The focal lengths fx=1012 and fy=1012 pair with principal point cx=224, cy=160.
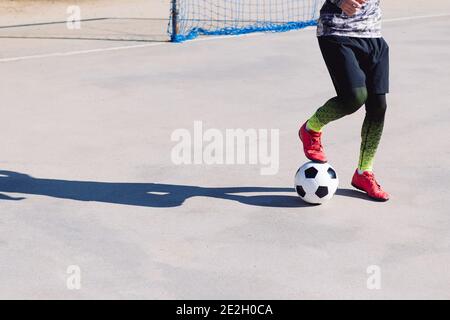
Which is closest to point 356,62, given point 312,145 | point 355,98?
point 355,98

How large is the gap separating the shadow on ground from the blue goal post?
7.16 meters

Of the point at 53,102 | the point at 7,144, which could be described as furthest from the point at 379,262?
the point at 53,102

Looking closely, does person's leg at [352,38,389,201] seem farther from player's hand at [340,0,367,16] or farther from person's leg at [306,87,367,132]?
player's hand at [340,0,367,16]

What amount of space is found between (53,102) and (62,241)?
14.6 ft

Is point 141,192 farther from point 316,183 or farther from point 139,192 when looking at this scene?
point 316,183

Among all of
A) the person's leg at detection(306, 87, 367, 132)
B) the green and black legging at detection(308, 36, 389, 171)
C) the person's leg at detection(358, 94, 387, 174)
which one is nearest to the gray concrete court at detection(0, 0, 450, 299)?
the person's leg at detection(358, 94, 387, 174)

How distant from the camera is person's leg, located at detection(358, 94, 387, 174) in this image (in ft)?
25.7

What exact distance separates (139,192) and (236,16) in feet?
31.6

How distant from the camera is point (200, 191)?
27.2 feet

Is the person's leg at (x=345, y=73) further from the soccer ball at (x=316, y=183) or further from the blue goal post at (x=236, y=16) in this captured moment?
the blue goal post at (x=236, y=16)

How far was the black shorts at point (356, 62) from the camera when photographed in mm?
7629

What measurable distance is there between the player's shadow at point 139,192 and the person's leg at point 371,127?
62cm

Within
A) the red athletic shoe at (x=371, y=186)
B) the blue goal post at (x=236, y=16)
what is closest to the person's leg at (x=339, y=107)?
the red athletic shoe at (x=371, y=186)

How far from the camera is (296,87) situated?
1229 centimetres
